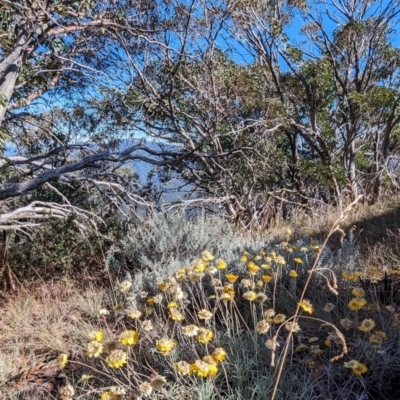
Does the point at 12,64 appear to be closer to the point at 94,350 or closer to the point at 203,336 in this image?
the point at 94,350

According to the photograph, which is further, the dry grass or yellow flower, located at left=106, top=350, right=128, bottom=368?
the dry grass

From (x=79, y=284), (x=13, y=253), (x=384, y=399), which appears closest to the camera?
(x=384, y=399)

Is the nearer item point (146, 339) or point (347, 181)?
point (146, 339)

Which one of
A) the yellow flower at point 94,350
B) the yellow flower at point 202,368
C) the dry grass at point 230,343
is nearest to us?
the yellow flower at point 202,368

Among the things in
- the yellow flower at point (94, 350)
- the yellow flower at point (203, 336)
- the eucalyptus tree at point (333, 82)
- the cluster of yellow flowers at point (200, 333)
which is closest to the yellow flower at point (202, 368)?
the cluster of yellow flowers at point (200, 333)

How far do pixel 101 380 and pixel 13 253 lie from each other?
9.80 ft

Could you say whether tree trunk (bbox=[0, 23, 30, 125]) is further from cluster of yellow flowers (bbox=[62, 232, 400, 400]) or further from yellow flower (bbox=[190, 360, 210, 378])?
yellow flower (bbox=[190, 360, 210, 378])

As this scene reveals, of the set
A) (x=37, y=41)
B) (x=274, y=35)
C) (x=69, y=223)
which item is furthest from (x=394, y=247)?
(x=274, y=35)

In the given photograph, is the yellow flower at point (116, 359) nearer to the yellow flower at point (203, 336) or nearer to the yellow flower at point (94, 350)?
the yellow flower at point (94, 350)

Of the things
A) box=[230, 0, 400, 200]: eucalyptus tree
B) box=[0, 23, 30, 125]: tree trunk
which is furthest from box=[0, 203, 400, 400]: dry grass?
box=[230, 0, 400, 200]: eucalyptus tree

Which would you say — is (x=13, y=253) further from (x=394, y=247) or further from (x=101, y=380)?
Answer: (x=394, y=247)

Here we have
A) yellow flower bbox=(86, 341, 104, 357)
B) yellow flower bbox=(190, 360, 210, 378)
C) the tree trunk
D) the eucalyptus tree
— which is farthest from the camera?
the eucalyptus tree

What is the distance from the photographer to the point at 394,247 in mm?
3279

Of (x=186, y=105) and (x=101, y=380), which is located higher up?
(x=186, y=105)
